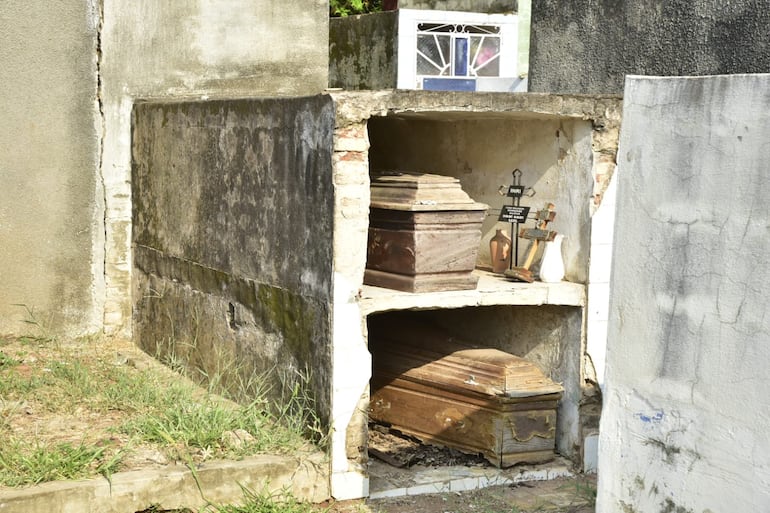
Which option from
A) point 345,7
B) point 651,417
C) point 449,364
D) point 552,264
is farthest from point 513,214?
point 345,7

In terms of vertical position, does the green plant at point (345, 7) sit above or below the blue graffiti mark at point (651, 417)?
above

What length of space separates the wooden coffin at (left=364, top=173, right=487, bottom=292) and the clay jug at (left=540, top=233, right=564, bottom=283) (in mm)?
510

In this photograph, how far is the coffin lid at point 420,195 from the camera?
6262 millimetres

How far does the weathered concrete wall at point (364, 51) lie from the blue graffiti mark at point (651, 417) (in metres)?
10.8

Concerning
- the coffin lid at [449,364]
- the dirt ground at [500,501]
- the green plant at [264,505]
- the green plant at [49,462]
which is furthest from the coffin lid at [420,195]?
the green plant at [49,462]

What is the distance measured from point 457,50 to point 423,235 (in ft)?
32.0

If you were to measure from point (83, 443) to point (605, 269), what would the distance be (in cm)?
326

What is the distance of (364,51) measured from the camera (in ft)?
51.1

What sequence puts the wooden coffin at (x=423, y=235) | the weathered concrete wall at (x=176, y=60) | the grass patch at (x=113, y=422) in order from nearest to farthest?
the grass patch at (x=113, y=422), the wooden coffin at (x=423, y=235), the weathered concrete wall at (x=176, y=60)

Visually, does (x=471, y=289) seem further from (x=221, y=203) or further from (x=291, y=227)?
(x=221, y=203)

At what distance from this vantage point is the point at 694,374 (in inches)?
161

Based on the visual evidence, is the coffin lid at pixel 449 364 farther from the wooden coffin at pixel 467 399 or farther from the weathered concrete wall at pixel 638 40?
the weathered concrete wall at pixel 638 40

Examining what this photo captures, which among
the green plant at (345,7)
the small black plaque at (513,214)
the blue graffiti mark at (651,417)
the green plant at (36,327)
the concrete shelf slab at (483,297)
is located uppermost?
the green plant at (345,7)

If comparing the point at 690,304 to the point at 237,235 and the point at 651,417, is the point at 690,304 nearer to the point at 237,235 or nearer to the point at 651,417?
the point at 651,417
